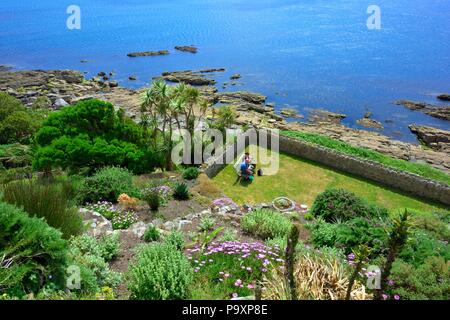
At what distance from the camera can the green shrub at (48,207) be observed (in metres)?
9.98

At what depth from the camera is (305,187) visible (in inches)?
803

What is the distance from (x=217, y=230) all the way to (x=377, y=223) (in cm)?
484

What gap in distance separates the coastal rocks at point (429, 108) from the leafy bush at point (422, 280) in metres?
45.1

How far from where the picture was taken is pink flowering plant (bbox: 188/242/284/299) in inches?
316

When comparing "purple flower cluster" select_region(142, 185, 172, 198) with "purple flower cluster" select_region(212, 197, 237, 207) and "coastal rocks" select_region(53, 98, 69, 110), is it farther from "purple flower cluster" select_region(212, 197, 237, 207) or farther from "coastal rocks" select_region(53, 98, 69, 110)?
"coastal rocks" select_region(53, 98, 69, 110)

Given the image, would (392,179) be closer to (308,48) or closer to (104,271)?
(104,271)

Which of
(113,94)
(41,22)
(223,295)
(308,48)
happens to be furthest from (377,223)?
(41,22)

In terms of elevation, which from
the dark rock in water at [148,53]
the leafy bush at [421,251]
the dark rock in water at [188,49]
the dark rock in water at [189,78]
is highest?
the dark rock in water at [188,49]

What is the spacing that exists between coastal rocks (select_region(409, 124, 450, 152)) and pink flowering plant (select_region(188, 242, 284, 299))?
35434mm

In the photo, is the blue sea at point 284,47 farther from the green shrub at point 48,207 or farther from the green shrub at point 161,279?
the green shrub at point 161,279

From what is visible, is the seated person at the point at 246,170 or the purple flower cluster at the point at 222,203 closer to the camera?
the purple flower cluster at the point at 222,203

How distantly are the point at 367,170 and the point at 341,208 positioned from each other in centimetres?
713

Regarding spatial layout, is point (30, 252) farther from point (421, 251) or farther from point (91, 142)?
point (91, 142)

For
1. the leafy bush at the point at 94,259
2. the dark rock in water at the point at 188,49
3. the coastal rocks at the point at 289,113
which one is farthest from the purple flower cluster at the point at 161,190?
the dark rock in water at the point at 188,49
